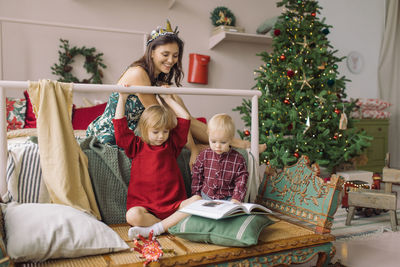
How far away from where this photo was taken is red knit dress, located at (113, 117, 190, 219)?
1.55 metres

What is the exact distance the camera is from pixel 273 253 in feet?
4.55

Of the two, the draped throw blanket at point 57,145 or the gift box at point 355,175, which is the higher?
the draped throw blanket at point 57,145

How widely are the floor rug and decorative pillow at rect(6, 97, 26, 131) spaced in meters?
2.48

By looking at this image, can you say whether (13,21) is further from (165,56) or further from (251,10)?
(251,10)

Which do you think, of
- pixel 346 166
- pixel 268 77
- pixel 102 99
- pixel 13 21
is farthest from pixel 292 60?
pixel 13 21

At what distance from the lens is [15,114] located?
284 centimetres

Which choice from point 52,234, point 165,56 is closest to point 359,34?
point 165,56

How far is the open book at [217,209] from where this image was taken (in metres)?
1.34

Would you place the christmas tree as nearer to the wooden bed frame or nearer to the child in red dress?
the wooden bed frame

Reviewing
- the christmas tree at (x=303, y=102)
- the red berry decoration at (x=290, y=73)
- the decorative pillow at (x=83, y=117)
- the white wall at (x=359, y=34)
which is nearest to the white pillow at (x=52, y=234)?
the decorative pillow at (x=83, y=117)

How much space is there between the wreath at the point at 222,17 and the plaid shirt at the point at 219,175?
106 inches

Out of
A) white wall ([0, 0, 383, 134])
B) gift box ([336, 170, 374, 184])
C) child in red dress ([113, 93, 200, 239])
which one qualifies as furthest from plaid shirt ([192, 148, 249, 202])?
white wall ([0, 0, 383, 134])

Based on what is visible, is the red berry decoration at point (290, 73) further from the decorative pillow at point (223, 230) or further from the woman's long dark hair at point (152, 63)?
the decorative pillow at point (223, 230)

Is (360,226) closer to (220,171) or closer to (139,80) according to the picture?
(220,171)
